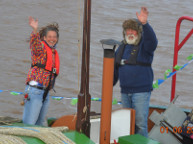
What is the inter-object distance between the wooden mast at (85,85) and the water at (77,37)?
226 inches

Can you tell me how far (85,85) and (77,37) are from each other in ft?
25.5

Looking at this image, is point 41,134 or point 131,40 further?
point 131,40

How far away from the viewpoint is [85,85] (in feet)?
10.5

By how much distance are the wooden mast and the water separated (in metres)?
5.73

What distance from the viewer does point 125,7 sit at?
1148 centimetres

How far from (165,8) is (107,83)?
923 centimetres

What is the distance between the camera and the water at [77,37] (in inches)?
387

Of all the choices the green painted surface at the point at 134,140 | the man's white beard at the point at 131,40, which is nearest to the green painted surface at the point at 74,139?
the green painted surface at the point at 134,140

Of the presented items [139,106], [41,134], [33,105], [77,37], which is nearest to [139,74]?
[139,106]

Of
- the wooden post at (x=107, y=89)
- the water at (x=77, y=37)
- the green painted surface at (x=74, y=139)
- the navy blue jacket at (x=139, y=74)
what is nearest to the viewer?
the green painted surface at (x=74, y=139)

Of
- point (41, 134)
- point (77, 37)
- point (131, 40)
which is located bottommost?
point (41, 134)

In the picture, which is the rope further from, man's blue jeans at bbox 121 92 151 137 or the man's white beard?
the man's white beard

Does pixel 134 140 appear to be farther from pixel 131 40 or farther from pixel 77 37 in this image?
pixel 77 37

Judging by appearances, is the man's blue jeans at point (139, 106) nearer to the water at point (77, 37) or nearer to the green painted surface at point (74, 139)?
the green painted surface at point (74, 139)
